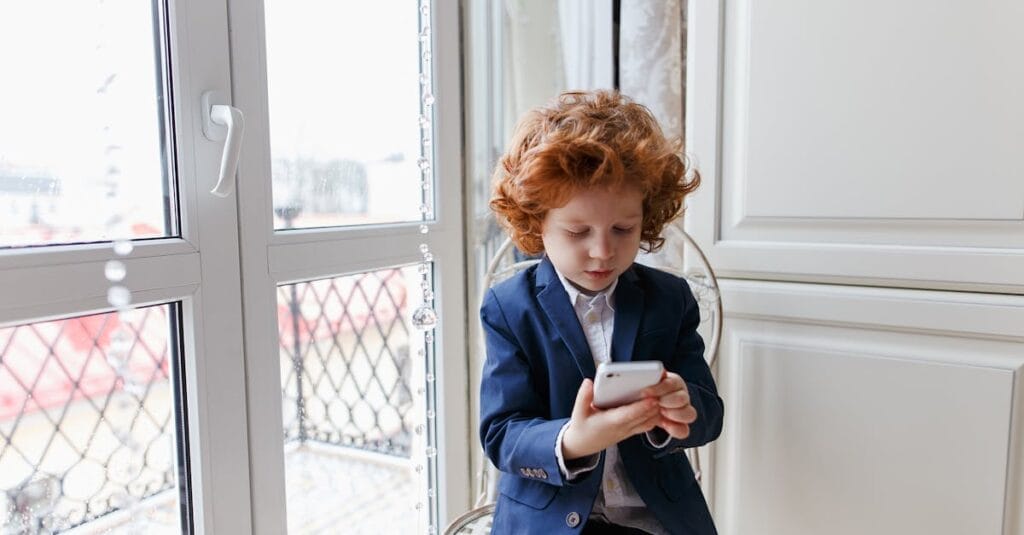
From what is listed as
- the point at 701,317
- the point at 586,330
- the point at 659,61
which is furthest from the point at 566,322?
the point at 659,61

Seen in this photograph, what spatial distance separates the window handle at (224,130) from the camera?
2.77ft

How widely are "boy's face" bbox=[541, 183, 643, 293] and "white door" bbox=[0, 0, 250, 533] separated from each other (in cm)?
45

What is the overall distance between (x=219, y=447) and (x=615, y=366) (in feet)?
1.84

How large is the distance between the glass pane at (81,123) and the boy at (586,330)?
0.44m

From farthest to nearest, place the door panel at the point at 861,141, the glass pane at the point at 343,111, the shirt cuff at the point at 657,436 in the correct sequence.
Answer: the glass pane at the point at 343,111 < the door panel at the point at 861,141 < the shirt cuff at the point at 657,436

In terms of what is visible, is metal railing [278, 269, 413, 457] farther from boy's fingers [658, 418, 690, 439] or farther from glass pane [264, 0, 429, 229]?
boy's fingers [658, 418, 690, 439]

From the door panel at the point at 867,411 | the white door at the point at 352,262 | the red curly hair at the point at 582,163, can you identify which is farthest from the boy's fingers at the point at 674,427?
the white door at the point at 352,262

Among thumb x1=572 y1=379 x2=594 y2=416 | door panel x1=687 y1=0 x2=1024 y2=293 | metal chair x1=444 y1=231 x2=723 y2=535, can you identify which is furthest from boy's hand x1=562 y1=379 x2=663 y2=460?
door panel x1=687 y1=0 x2=1024 y2=293

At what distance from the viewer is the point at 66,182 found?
0.76m

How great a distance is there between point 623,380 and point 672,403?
72 millimetres

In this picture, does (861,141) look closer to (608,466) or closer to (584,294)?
(584,294)

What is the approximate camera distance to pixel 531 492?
846 millimetres

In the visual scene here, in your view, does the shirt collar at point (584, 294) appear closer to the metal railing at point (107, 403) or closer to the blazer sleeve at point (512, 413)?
the blazer sleeve at point (512, 413)

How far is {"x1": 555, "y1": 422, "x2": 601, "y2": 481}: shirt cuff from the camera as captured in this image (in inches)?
29.9
